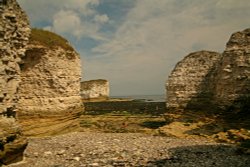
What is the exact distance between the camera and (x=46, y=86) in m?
23.5

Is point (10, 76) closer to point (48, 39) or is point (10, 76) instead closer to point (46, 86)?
point (46, 86)

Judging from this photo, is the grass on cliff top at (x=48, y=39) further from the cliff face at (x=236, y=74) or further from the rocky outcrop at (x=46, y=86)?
the cliff face at (x=236, y=74)

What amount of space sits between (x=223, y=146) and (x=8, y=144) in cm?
1177

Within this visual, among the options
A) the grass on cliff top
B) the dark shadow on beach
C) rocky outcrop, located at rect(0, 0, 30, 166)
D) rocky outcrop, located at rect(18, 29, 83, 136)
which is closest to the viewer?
rocky outcrop, located at rect(0, 0, 30, 166)

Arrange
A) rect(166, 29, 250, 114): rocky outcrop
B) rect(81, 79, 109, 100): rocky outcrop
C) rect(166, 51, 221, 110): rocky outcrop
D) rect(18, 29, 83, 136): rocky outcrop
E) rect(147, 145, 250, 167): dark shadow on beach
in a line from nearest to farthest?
rect(147, 145, 250, 167): dark shadow on beach → rect(18, 29, 83, 136): rocky outcrop → rect(166, 29, 250, 114): rocky outcrop → rect(166, 51, 221, 110): rocky outcrop → rect(81, 79, 109, 100): rocky outcrop

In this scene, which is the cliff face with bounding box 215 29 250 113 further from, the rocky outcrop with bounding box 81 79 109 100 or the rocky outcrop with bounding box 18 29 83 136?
the rocky outcrop with bounding box 81 79 109 100

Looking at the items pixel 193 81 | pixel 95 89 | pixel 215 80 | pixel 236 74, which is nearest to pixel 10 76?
pixel 236 74

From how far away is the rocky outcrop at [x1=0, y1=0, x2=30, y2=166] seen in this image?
13.9 meters

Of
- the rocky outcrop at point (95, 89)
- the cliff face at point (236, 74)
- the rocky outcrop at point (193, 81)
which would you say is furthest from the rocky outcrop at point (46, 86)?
the rocky outcrop at point (95, 89)

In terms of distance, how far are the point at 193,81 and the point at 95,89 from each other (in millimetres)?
67273

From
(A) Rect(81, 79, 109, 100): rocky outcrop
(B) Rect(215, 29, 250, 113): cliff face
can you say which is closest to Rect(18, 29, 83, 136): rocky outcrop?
(B) Rect(215, 29, 250, 113): cliff face

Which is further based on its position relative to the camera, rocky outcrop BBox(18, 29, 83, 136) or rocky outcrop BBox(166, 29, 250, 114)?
rocky outcrop BBox(166, 29, 250, 114)

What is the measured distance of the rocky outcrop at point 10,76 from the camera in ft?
45.8

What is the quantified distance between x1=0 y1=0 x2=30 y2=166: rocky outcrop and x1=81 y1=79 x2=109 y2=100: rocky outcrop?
3049 inches
